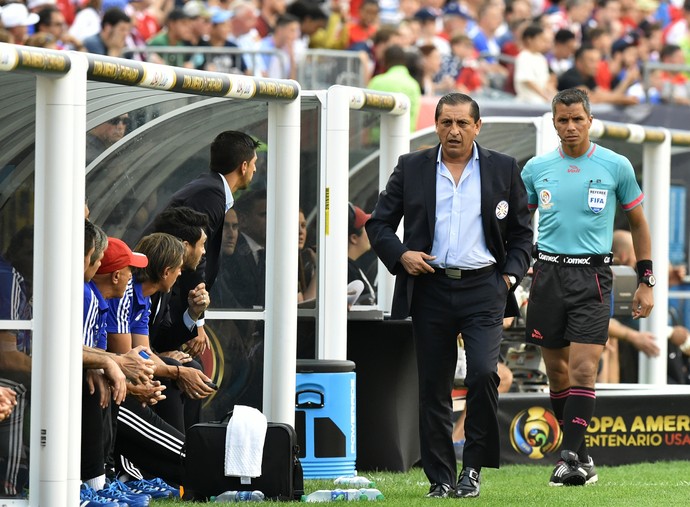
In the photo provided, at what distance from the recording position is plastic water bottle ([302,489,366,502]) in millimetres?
7469

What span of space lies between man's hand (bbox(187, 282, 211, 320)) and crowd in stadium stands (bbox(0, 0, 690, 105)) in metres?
5.32

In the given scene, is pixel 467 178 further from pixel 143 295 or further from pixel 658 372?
pixel 658 372

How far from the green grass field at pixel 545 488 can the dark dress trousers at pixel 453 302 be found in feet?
0.99

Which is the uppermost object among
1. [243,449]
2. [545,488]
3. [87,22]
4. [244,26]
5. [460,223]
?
[244,26]

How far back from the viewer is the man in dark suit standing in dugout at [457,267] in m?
7.80

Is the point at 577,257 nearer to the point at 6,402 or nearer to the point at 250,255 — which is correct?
the point at 250,255

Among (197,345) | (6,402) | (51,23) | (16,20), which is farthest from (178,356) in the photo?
(51,23)

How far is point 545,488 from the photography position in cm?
835

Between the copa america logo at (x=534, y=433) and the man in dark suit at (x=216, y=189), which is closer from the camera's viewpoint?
the man in dark suit at (x=216, y=189)

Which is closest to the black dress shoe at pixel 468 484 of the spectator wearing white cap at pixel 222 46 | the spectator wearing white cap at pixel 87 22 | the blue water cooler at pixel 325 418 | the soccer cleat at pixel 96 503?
the blue water cooler at pixel 325 418

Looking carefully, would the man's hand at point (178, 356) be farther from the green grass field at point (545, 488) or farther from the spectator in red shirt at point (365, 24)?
the spectator in red shirt at point (365, 24)

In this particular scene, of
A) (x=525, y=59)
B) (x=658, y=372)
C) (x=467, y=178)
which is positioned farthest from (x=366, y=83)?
(x=467, y=178)

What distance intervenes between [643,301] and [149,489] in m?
3.02

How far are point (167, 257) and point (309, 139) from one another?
1669 millimetres
